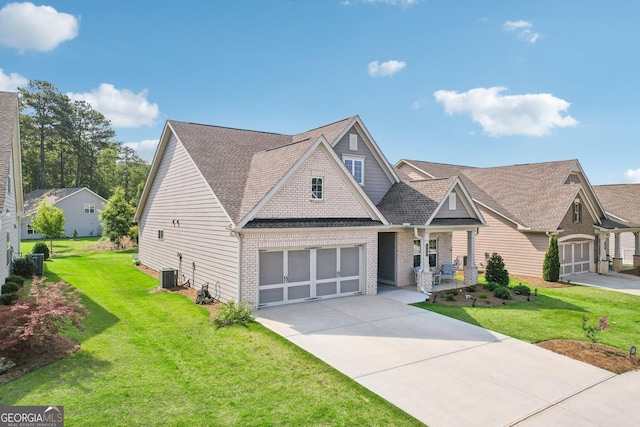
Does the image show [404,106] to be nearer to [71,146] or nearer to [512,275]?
[512,275]

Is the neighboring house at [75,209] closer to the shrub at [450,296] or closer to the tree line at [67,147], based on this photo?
the tree line at [67,147]

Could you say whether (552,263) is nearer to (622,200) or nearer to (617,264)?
(617,264)

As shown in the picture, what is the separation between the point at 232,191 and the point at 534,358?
10.9 meters

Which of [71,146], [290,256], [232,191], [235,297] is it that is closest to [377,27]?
[232,191]

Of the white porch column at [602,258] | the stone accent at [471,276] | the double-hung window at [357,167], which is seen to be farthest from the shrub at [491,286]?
the white porch column at [602,258]

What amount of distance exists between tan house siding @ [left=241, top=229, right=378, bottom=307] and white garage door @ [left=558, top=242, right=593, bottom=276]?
1444 centimetres

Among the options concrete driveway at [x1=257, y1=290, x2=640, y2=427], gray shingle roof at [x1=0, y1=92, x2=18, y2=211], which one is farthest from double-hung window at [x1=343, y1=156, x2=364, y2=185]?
gray shingle roof at [x1=0, y1=92, x2=18, y2=211]

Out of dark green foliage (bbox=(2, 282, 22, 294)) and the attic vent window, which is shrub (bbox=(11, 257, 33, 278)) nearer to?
dark green foliage (bbox=(2, 282, 22, 294))

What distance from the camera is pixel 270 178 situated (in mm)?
13953

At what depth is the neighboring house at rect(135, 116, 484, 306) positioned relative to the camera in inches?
522

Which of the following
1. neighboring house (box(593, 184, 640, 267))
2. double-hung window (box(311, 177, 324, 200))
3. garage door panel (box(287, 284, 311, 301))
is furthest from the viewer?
neighboring house (box(593, 184, 640, 267))

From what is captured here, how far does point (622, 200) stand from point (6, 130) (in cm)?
4173

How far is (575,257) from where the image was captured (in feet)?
78.9

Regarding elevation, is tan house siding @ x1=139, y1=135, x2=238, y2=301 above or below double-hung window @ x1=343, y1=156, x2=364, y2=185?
below
